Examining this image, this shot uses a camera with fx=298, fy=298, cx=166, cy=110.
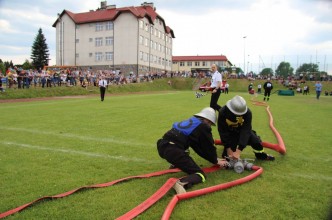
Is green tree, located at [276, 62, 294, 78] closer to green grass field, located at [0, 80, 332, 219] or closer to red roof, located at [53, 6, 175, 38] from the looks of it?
red roof, located at [53, 6, 175, 38]

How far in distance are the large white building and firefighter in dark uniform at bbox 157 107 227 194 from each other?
5874 centimetres

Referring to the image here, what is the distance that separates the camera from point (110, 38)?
6494 centimetres

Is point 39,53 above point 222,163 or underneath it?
above

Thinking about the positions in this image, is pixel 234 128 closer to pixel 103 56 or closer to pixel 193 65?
pixel 103 56

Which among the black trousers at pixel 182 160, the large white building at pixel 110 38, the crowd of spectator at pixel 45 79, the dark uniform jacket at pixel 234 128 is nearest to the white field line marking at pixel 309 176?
the dark uniform jacket at pixel 234 128

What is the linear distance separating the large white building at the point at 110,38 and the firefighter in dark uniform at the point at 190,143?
58735 millimetres

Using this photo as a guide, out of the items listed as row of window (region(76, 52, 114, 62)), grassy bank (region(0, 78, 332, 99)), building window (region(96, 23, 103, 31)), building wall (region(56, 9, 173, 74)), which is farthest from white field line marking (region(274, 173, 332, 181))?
building window (region(96, 23, 103, 31))

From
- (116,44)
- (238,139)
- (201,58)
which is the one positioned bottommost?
(238,139)

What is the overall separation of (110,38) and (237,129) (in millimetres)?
62683

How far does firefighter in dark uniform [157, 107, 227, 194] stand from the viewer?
15.4ft

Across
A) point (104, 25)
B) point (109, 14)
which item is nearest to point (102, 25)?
point (104, 25)

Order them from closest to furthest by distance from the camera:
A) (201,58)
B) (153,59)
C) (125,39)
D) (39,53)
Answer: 1. (125,39)
2. (153,59)
3. (39,53)
4. (201,58)

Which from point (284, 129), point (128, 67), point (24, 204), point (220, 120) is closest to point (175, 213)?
point (24, 204)

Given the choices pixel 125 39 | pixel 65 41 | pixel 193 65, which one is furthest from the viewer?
pixel 193 65
